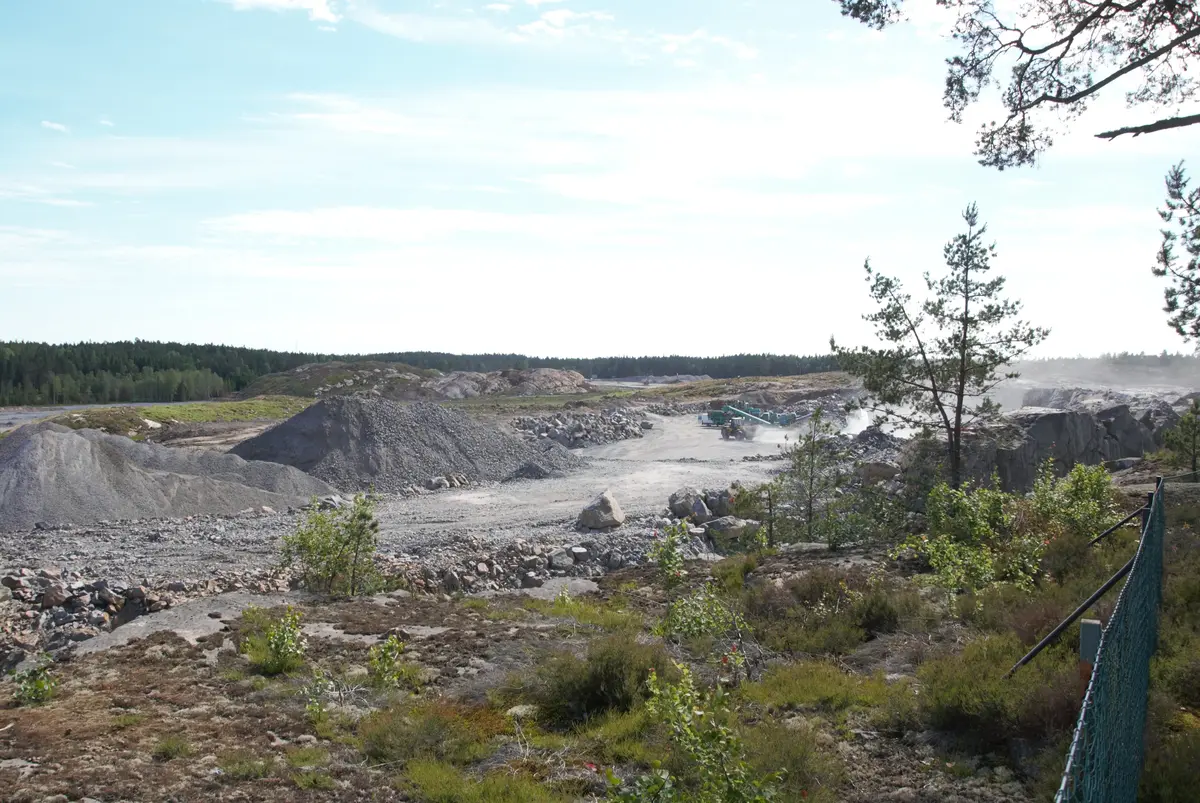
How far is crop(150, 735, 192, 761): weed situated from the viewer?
6922 mm

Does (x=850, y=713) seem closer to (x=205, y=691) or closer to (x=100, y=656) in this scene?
(x=205, y=691)

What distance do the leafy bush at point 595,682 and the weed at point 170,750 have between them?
322 cm

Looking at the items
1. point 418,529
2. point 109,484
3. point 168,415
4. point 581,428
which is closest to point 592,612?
point 418,529

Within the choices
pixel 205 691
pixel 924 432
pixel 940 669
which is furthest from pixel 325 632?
pixel 924 432

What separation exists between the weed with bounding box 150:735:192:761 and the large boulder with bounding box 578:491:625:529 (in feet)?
56.4

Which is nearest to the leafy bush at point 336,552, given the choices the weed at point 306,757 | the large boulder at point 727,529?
the weed at point 306,757

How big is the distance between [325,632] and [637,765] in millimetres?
6341

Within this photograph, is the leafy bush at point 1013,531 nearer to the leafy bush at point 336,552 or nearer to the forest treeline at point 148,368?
the leafy bush at point 336,552

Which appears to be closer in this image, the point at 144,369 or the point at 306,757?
the point at 306,757

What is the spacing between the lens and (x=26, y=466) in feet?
89.3

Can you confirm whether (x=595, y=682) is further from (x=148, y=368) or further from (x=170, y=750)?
(x=148, y=368)

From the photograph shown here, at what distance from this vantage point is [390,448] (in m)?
36.1

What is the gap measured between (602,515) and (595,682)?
52.1 ft

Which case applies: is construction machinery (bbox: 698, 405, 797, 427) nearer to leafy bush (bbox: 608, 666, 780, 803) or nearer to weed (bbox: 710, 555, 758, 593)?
weed (bbox: 710, 555, 758, 593)
